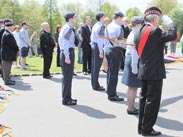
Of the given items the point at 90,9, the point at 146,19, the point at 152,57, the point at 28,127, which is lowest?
the point at 28,127

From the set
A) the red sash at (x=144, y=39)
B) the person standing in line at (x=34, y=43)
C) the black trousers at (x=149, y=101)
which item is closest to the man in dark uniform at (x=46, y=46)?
the black trousers at (x=149, y=101)

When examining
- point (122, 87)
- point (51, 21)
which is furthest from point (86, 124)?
point (51, 21)

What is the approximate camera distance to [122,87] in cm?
1117

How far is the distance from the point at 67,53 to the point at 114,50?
1.14 metres

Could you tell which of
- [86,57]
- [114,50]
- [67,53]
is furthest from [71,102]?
[86,57]

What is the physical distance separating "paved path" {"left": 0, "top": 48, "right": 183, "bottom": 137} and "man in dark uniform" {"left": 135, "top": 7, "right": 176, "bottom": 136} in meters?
0.41

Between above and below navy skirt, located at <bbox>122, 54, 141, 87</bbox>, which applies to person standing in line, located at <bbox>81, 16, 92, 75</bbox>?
above

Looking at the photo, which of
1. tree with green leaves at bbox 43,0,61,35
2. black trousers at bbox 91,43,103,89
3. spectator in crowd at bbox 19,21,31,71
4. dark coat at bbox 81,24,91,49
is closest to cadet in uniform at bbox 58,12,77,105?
black trousers at bbox 91,43,103,89

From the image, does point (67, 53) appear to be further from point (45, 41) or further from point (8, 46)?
point (45, 41)

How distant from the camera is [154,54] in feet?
20.1

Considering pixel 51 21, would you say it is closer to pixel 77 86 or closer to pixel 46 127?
pixel 77 86

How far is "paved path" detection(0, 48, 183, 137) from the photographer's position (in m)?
6.64

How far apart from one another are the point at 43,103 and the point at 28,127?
2.18m

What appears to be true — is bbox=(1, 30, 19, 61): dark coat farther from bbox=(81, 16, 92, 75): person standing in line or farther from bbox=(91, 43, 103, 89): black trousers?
bbox=(81, 16, 92, 75): person standing in line
